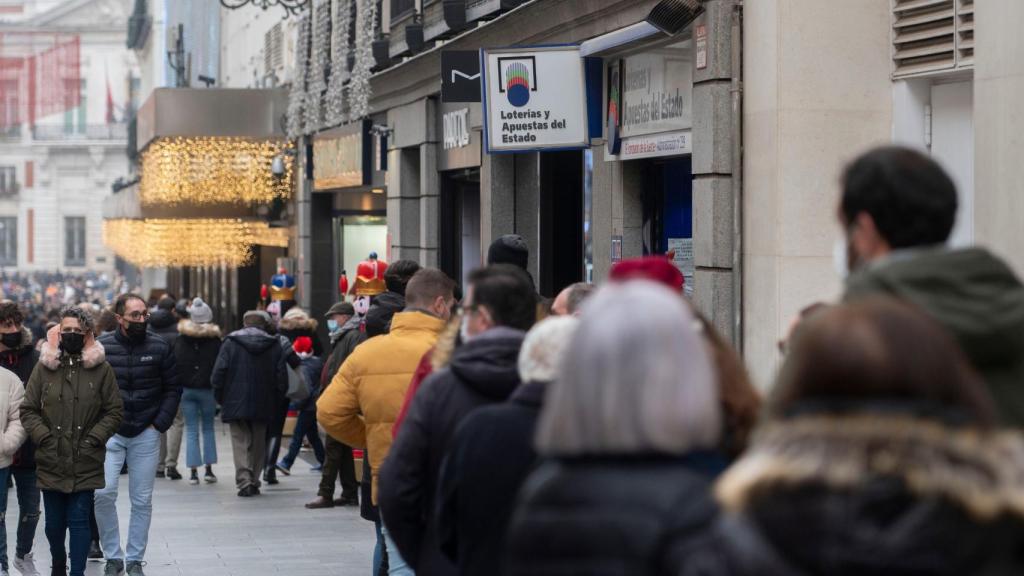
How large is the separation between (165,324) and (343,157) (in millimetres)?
7319

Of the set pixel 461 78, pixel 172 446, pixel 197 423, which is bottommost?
pixel 172 446

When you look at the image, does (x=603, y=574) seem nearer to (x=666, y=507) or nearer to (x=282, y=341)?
(x=666, y=507)

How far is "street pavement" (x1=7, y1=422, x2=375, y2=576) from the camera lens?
12.3m

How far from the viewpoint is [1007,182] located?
9.02m

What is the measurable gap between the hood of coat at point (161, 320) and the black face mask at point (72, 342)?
26.0ft

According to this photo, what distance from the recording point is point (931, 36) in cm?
1038

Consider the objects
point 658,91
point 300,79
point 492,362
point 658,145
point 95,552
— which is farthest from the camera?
point 300,79

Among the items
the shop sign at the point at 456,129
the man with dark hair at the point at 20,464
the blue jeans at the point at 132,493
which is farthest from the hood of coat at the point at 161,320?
→ the blue jeans at the point at 132,493

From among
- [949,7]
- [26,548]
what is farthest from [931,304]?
[26,548]

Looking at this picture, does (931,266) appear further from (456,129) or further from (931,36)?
(456,129)

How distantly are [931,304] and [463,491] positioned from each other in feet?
6.33

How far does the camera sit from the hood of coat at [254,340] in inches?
667

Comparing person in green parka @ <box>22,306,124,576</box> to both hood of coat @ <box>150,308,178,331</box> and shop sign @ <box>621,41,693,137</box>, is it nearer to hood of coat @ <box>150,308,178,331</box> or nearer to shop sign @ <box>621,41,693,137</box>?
shop sign @ <box>621,41,693,137</box>

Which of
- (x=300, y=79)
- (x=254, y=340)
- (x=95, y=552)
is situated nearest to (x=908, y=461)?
(x=95, y=552)
